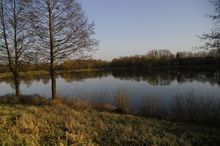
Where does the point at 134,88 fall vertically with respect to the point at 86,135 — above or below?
below

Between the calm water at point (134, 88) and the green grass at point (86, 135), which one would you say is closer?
the green grass at point (86, 135)

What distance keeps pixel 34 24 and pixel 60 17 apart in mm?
1478

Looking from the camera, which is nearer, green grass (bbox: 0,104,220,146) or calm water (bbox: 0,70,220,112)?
green grass (bbox: 0,104,220,146)

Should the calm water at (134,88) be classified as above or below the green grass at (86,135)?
below

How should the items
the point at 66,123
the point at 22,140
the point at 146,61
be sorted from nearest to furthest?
the point at 22,140 → the point at 66,123 → the point at 146,61

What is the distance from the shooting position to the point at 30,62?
13.8 meters

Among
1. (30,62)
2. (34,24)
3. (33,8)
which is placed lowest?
(30,62)

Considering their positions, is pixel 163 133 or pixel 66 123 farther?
pixel 66 123

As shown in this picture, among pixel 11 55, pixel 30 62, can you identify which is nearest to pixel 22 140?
pixel 30 62

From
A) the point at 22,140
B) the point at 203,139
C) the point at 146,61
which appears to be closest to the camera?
the point at 22,140

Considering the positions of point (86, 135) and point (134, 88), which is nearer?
point (86, 135)

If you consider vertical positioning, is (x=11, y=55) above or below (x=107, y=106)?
above

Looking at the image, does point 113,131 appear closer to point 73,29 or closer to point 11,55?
point 73,29

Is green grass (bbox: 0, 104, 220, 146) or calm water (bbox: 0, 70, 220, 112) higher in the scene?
green grass (bbox: 0, 104, 220, 146)
